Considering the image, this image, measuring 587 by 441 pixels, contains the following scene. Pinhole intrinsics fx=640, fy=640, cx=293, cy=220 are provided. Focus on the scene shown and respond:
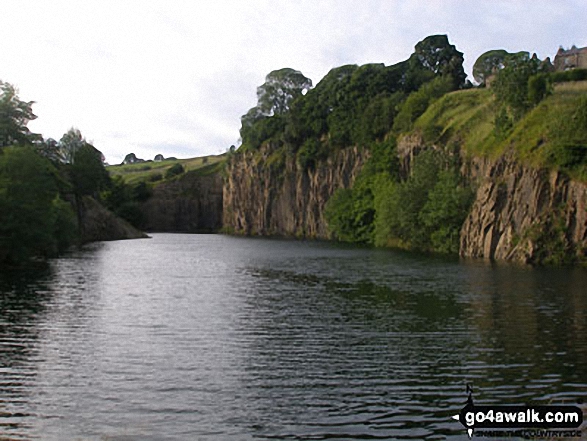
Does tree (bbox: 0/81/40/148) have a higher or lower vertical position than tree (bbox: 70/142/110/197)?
higher

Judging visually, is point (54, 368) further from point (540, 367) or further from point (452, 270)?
point (452, 270)

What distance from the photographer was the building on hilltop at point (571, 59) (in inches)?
4724

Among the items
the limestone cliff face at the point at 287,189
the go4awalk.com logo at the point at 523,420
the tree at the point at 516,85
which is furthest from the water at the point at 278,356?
the limestone cliff face at the point at 287,189

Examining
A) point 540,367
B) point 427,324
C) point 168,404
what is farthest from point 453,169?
point 168,404

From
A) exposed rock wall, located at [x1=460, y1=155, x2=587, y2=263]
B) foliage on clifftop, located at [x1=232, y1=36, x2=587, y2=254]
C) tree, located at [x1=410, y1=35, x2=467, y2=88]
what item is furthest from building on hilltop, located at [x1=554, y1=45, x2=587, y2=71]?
exposed rock wall, located at [x1=460, y1=155, x2=587, y2=263]

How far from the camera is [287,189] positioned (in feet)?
586

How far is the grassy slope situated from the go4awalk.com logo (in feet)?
206

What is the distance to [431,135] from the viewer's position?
11362cm

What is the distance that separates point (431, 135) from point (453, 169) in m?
14.5

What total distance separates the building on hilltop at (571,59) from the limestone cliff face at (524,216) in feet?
142

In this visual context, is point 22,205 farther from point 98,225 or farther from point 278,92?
point 278,92

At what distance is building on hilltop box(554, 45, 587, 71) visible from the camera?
120 metres

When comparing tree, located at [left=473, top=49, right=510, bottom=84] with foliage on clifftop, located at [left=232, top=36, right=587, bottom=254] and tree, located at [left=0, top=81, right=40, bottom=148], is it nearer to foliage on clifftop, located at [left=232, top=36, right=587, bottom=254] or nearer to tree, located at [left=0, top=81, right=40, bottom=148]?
foliage on clifftop, located at [left=232, top=36, right=587, bottom=254]

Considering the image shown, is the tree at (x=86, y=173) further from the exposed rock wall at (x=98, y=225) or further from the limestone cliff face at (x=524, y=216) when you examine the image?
the limestone cliff face at (x=524, y=216)
